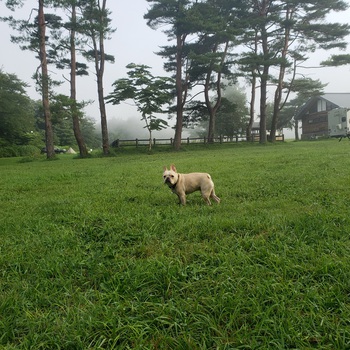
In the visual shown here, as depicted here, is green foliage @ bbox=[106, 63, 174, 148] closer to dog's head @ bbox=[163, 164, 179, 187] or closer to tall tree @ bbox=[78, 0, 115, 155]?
tall tree @ bbox=[78, 0, 115, 155]

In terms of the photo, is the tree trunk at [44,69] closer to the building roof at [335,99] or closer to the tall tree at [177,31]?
the tall tree at [177,31]

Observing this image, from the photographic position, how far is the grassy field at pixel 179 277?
172 centimetres

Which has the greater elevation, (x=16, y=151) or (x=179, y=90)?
(x=179, y=90)

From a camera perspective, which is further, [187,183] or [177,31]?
[177,31]

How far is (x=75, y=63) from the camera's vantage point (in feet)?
73.7

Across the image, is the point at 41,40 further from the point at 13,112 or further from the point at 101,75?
the point at 13,112

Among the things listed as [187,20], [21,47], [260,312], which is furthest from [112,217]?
[187,20]

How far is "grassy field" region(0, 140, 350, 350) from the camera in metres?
1.72

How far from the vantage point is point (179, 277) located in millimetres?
2348

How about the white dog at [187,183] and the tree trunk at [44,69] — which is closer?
the white dog at [187,183]

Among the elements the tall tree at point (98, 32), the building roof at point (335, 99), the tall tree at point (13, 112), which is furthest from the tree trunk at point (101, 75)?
the building roof at point (335, 99)

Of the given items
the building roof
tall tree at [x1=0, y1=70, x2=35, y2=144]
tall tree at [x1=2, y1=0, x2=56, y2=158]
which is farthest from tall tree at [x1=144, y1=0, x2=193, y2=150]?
the building roof

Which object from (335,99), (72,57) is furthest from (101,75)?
(335,99)

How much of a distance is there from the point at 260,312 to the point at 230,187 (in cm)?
444
